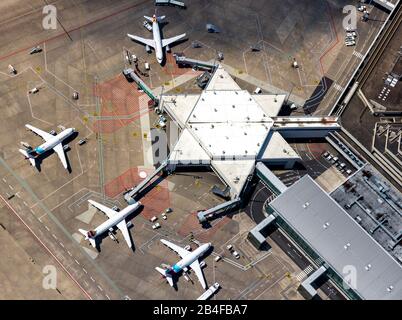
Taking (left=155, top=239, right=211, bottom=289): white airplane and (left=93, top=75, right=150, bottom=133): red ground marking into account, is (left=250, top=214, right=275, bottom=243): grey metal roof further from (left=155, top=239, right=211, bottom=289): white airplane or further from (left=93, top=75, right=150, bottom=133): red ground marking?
(left=93, top=75, right=150, bottom=133): red ground marking

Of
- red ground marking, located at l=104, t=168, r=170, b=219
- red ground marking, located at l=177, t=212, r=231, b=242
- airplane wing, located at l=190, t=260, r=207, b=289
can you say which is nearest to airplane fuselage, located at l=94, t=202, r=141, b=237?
red ground marking, located at l=104, t=168, r=170, b=219

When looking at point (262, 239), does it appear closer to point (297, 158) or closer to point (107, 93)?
point (297, 158)

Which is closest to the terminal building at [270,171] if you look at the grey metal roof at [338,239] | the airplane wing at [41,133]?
the grey metal roof at [338,239]

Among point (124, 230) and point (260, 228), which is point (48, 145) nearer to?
point (124, 230)

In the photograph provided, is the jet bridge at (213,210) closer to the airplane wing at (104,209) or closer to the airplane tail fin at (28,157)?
the airplane wing at (104,209)

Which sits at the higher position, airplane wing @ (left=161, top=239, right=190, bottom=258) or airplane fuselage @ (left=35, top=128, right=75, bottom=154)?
airplane fuselage @ (left=35, top=128, right=75, bottom=154)

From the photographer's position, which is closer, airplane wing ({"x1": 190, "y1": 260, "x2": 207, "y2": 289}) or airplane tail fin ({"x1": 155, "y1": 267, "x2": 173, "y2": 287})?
airplane tail fin ({"x1": 155, "y1": 267, "x2": 173, "y2": 287})

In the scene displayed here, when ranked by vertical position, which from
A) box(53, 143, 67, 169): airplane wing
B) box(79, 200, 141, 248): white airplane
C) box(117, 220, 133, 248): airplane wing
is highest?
box(53, 143, 67, 169): airplane wing
